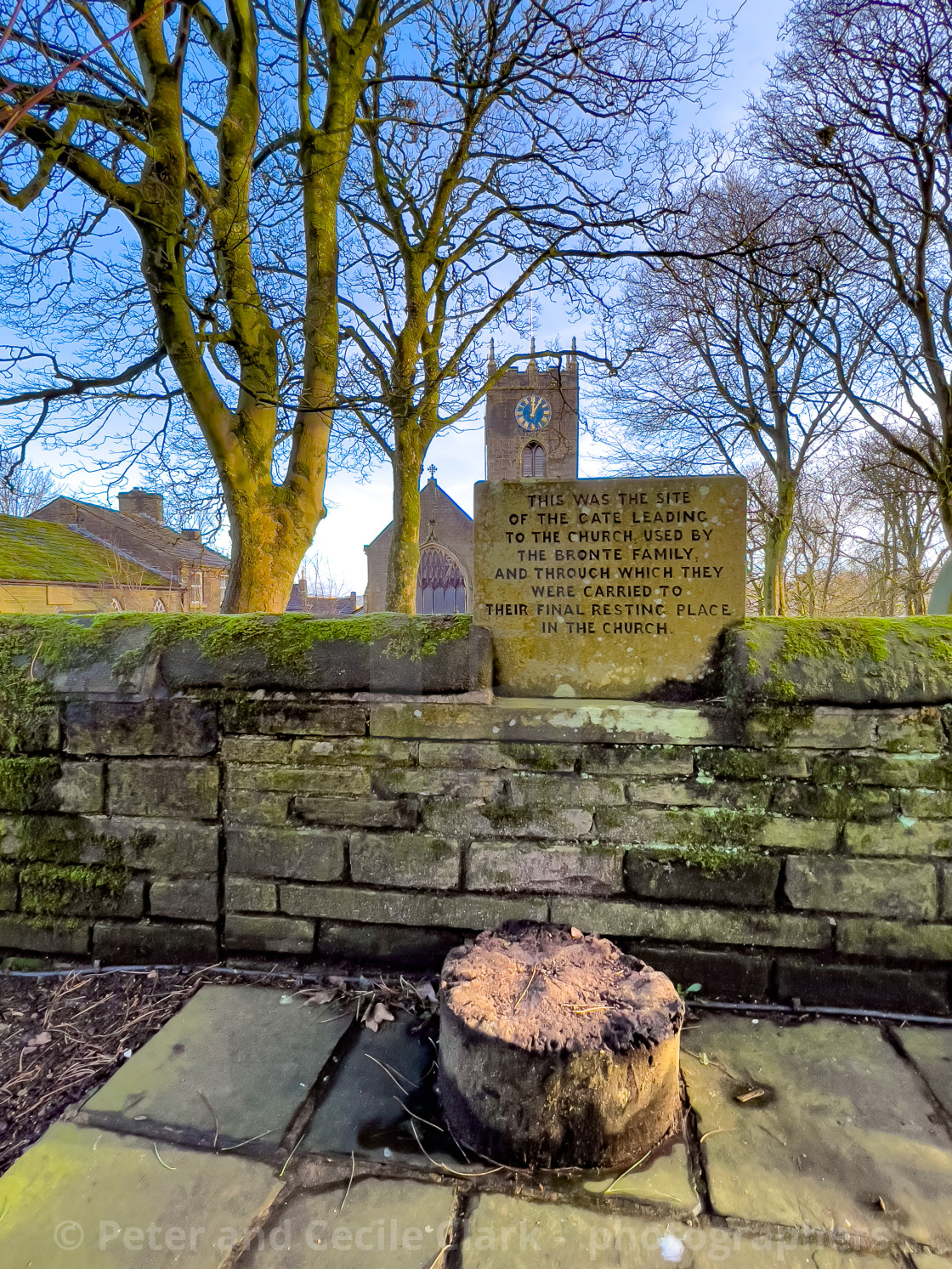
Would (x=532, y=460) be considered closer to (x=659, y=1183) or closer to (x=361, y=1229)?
(x=659, y=1183)

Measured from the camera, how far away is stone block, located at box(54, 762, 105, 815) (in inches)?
98.4

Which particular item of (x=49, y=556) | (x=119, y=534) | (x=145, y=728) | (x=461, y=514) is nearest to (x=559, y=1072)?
(x=145, y=728)

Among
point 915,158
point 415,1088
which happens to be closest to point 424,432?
point 915,158

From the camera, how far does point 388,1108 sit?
5.57 ft

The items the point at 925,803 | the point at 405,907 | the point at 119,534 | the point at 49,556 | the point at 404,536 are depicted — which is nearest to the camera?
the point at 925,803

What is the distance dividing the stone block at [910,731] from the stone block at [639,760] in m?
0.70

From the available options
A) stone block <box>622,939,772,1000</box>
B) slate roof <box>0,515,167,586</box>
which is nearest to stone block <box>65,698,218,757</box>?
stone block <box>622,939,772,1000</box>

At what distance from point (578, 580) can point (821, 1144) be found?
74.6 inches

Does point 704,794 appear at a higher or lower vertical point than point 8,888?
higher

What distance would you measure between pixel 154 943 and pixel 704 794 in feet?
7.76

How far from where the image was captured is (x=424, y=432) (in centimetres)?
920

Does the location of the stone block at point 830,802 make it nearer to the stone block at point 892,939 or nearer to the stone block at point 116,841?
the stone block at point 892,939

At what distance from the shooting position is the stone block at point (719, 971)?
222 cm

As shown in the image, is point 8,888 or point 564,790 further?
point 8,888
